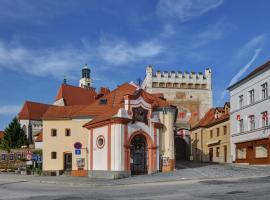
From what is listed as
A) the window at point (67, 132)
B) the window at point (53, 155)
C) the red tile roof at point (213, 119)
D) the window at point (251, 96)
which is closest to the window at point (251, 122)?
the window at point (251, 96)

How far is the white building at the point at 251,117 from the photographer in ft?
145

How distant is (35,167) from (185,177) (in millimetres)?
20836

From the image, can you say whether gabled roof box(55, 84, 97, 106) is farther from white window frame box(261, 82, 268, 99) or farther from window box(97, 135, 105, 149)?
window box(97, 135, 105, 149)

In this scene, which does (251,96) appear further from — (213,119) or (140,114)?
(140,114)

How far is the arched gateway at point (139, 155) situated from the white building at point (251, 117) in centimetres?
1374

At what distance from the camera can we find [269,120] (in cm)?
4309

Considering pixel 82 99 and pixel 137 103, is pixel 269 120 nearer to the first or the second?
pixel 137 103

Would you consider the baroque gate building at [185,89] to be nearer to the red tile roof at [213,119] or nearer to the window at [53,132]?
the red tile roof at [213,119]

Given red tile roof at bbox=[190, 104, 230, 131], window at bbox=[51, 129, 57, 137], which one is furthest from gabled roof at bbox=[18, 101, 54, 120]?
window at bbox=[51, 129, 57, 137]

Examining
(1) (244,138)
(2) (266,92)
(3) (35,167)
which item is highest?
(2) (266,92)

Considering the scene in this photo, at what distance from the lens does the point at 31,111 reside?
100438 mm

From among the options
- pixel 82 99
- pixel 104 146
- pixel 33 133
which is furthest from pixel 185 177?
pixel 33 133

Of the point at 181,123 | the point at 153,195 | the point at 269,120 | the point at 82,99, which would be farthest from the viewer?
the point at 82,99

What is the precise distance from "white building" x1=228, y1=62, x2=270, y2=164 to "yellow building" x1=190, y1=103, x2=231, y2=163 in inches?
132
